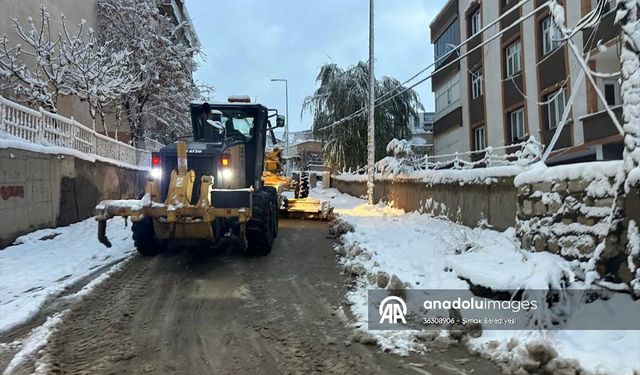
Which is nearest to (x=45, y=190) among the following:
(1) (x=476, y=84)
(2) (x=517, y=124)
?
(2) (x=517, y=124)

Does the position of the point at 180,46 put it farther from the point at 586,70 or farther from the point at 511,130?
the point at 586,70

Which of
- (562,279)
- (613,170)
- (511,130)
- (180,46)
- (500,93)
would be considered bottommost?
(562,279)

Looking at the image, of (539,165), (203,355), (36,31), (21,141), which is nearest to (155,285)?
(203,355)

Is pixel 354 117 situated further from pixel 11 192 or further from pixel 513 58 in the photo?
pixel 11 192

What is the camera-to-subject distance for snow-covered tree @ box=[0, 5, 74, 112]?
15070mm

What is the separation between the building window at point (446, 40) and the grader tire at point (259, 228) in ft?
60.3

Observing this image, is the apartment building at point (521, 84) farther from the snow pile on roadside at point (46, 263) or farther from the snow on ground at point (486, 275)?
the snow pile on roadside at point (46, 263)

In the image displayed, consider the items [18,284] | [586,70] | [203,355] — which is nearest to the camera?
[203,355]

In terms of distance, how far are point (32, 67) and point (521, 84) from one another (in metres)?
18.1

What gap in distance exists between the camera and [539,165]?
6.75 m

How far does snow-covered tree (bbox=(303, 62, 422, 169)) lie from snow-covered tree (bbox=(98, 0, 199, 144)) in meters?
10.0

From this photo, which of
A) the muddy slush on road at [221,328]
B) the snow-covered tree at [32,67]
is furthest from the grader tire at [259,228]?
the snow-covered tree at [32,67]

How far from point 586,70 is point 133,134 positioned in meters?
20.8

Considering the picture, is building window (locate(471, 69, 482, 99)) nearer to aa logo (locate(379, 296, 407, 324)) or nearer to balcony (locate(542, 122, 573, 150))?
balcony (locate(542, 122, 573, 150))
